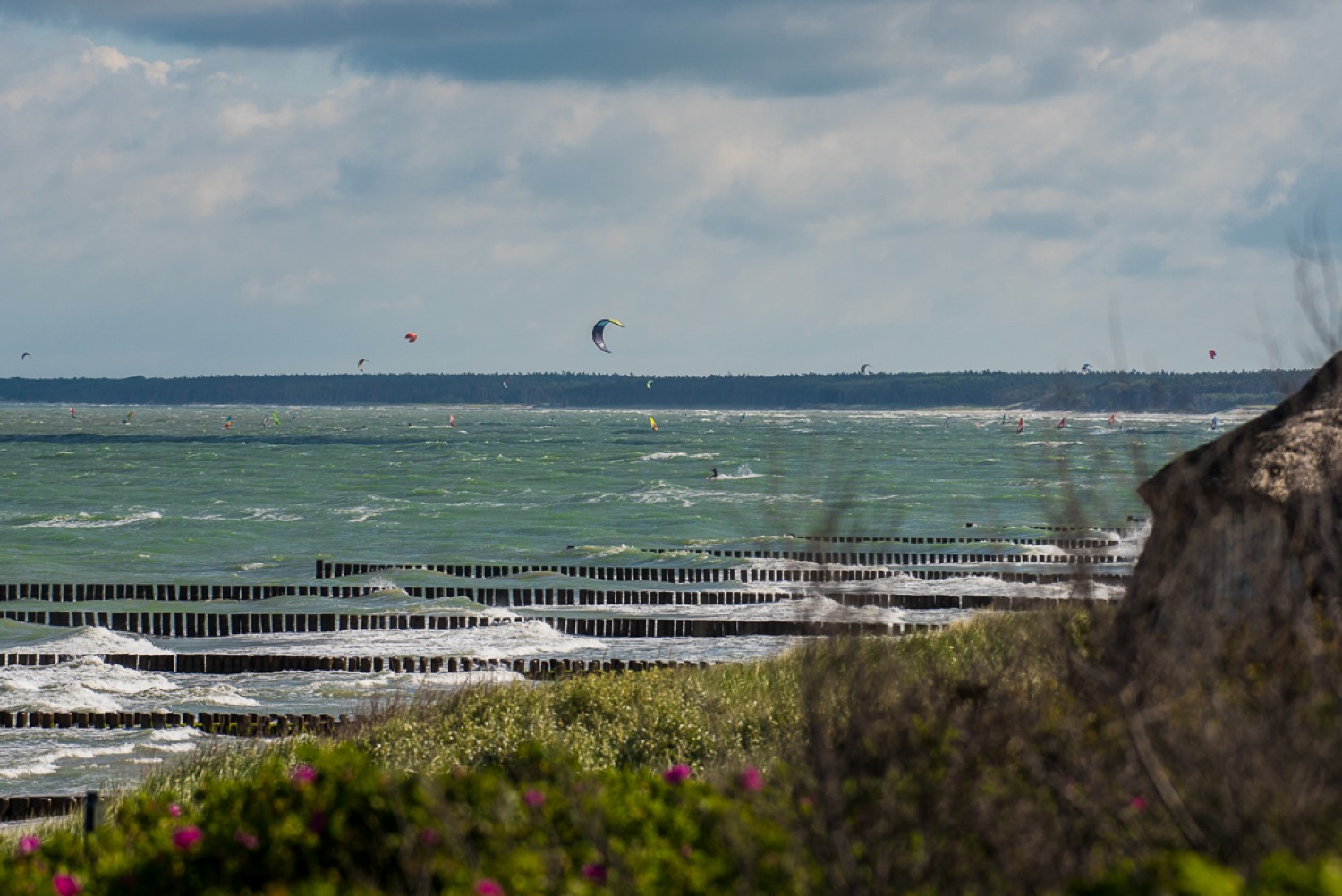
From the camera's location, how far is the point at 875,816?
6.70 metres

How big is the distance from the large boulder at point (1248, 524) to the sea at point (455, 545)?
24.5 inches

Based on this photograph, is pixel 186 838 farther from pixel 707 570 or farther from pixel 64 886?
pixel 707 570

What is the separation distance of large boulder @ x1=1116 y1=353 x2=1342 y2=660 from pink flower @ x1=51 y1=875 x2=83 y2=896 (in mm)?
6064

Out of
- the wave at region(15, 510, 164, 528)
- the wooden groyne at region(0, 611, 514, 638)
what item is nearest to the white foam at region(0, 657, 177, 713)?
the wooden groyne at region(0, 611, 514, 638)

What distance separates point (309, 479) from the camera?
85500mm

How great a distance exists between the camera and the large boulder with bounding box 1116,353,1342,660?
31.7 feet

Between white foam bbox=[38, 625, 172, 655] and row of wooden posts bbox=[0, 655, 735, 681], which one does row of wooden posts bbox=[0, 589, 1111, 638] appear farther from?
row of wooden posts bbox=[0, 655, 735, 681]

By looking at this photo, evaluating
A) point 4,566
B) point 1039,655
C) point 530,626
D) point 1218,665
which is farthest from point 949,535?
point 1218,665

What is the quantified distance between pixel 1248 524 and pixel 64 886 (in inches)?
305

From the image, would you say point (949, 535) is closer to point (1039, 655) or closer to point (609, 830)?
point (1039, 655)

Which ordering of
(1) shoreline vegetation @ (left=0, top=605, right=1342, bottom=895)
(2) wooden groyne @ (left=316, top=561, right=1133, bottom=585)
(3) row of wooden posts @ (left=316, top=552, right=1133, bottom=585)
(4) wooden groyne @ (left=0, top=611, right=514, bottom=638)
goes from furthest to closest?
(3) row of wooden posts @ (left=316, top=552, right=1133, bottom=585) < (2) wooden groyne @ (left=316, top=561, right=1133, bottom=585) < (4) wooden groyne @ (left=0, top=611, right=514, bottom=638) < (1) shoreline vegetation @ (left=0, top=605, right=1342, bottom=895)

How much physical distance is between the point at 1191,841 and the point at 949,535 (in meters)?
45.8

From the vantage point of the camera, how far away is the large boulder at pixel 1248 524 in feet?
31.7

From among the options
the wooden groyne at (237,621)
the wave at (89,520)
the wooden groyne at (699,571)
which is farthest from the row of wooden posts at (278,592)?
the wave at (89,520)
